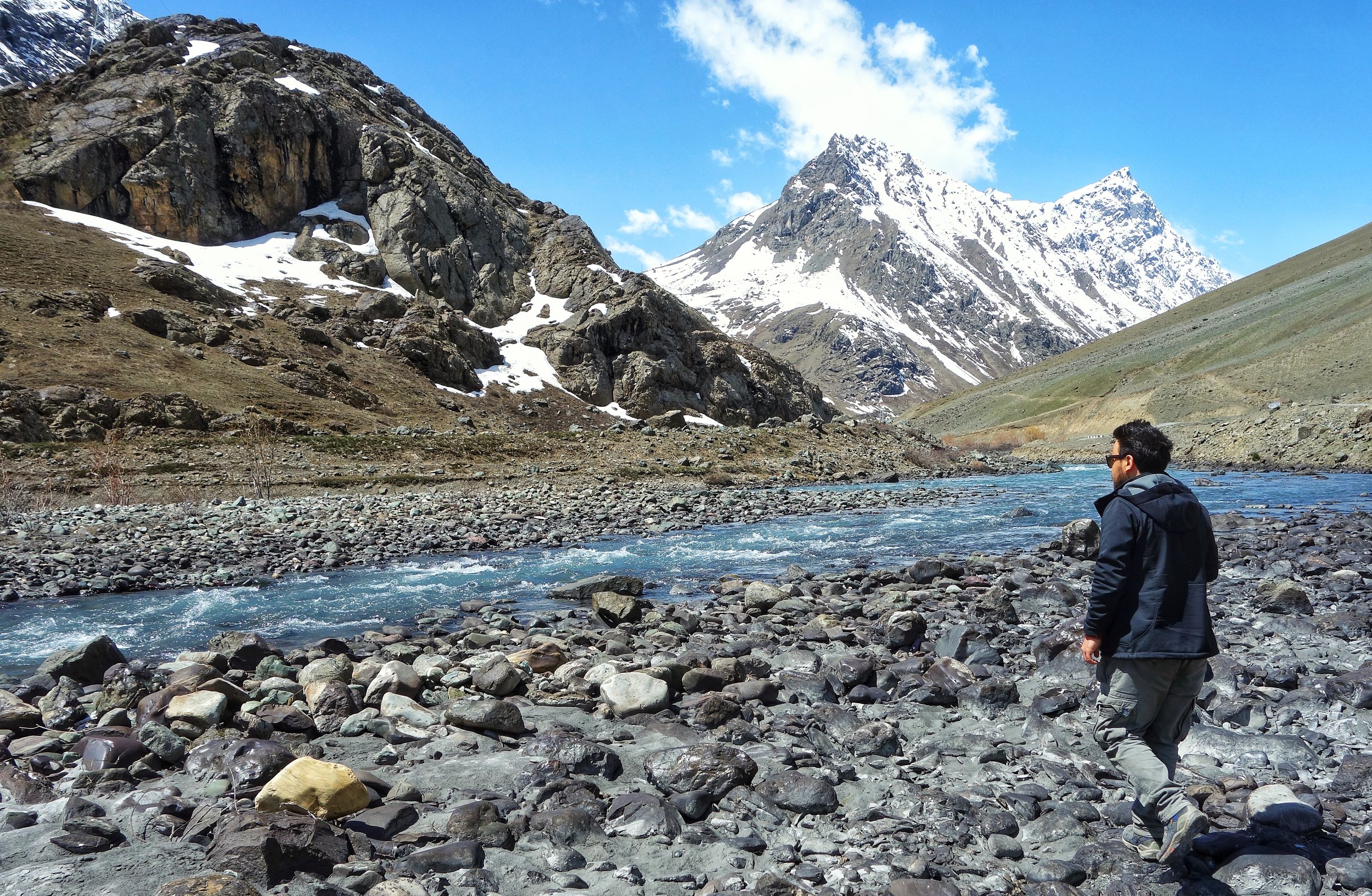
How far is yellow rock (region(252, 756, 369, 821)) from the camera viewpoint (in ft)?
17.7

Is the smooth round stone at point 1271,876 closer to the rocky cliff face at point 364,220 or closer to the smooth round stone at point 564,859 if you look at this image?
the smooth round stone at point 564,859

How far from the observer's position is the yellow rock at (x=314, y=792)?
5.38m

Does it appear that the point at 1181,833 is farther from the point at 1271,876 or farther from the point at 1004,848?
the point at 1004,848

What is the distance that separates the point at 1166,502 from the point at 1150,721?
1636 millimetres

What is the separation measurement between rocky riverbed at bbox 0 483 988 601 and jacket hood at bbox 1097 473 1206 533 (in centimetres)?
1823

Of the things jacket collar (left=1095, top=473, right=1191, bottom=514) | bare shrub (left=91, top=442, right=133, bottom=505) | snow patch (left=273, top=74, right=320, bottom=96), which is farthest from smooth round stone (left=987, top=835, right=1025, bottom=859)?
snow patch (left=273, top=74, right=320, bottom=96)

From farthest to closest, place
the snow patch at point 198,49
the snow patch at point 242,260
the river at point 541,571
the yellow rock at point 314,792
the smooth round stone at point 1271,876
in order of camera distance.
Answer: the snow patch at point 198,49 → the snow patch at point 242,260 → the river at point 541,571 → the yellow rock at point 314,792 → the smooth round stone at point 1271,876

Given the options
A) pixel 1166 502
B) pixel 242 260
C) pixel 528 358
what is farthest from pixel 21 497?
pixel 242 260

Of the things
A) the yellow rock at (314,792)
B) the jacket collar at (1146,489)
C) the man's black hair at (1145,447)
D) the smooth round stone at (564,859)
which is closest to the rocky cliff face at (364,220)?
the yellow rock at (314,792)

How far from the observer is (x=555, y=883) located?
16.1 feet

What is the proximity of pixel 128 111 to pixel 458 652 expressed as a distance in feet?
324

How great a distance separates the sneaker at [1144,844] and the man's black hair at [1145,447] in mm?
2675

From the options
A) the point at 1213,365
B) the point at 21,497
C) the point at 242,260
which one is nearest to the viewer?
the point at 21,497

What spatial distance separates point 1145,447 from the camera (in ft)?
17.7
